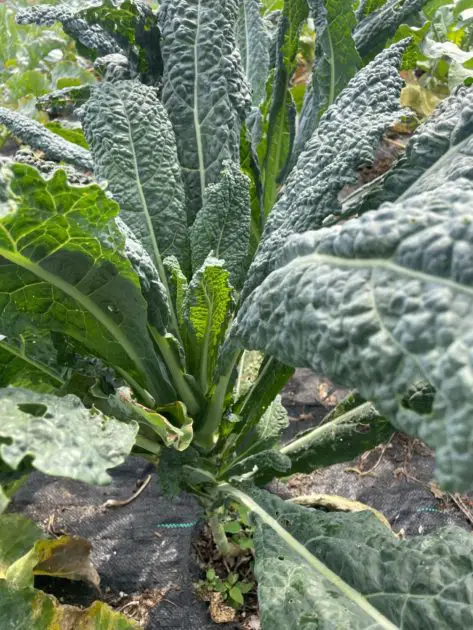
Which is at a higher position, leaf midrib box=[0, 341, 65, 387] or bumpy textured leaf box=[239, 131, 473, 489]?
bumpy textured leaf box=[239, 131, 473, 489]

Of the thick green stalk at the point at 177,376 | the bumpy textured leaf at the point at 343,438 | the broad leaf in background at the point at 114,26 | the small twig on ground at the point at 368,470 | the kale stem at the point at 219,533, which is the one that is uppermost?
the broad leaf in background at the point at 114,26

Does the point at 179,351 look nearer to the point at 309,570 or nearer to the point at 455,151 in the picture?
the point at 309,570

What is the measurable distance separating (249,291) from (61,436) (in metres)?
0.42

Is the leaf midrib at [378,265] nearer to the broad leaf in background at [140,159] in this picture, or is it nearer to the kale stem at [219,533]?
the broad leaf in background at [140,159]

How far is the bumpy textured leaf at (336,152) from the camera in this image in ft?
2.67

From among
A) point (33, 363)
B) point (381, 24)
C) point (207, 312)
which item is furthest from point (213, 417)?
point (381, 24)

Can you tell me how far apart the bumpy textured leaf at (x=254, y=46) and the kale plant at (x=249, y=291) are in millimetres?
130

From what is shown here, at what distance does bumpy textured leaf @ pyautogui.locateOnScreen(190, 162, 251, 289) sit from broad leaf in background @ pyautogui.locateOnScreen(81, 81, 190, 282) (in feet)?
0.20

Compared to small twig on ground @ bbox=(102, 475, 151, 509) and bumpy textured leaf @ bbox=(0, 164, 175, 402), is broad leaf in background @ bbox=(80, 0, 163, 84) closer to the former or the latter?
bumpy textured leaf @ bbox=(0, 164, 175, 402)

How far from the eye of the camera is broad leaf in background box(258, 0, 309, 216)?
1.16m

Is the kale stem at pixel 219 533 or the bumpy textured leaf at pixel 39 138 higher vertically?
the bumpy textured leaf at pixel 39 138

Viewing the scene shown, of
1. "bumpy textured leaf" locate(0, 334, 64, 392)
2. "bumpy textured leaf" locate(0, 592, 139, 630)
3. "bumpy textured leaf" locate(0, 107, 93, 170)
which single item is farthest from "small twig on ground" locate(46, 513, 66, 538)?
"bumpy textured leaf" locate(0, 107, 93, 170)

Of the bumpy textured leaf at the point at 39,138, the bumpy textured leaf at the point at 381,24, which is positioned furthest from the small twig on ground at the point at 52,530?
the bumpy textured leaf at the point at 381,24

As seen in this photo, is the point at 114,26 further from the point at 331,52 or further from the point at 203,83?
the point at 331,52
